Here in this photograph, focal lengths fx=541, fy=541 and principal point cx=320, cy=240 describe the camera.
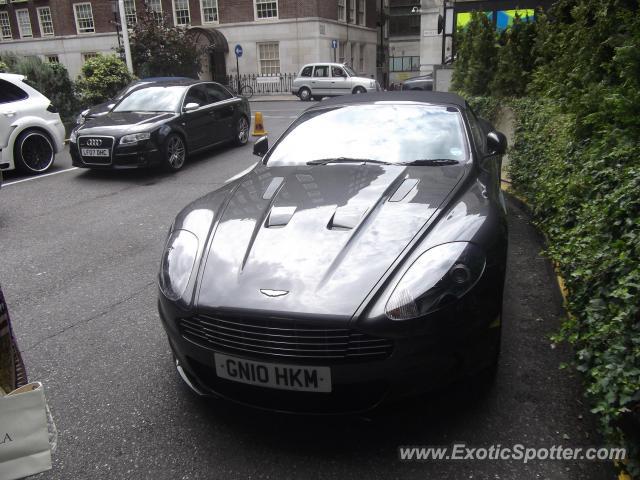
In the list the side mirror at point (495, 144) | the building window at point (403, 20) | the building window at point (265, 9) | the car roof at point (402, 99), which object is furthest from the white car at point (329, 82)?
the building window at point (403, 20)

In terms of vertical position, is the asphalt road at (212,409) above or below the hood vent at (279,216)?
below

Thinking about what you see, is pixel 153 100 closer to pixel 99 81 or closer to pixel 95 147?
pixel 95 147

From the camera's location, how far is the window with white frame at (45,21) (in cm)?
3978

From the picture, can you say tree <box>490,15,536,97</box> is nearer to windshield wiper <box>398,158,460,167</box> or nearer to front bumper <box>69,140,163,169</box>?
front bumper <box>69,140,163,169</box>

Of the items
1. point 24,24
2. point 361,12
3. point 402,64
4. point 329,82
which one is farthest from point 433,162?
point 402,64

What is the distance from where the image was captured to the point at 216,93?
37.1 ft

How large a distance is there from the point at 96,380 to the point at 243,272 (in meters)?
1.31

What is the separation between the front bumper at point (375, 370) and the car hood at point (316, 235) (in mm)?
230

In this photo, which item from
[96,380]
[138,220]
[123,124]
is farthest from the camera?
[123,124]

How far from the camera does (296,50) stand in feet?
116

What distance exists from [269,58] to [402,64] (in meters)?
22.4

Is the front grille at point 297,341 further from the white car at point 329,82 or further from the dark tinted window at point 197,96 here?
the white car at point 329,82

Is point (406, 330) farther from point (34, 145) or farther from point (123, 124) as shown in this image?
point (34, 145)

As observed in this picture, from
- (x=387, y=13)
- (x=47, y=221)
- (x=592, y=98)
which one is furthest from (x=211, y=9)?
(x=592, y=98)
